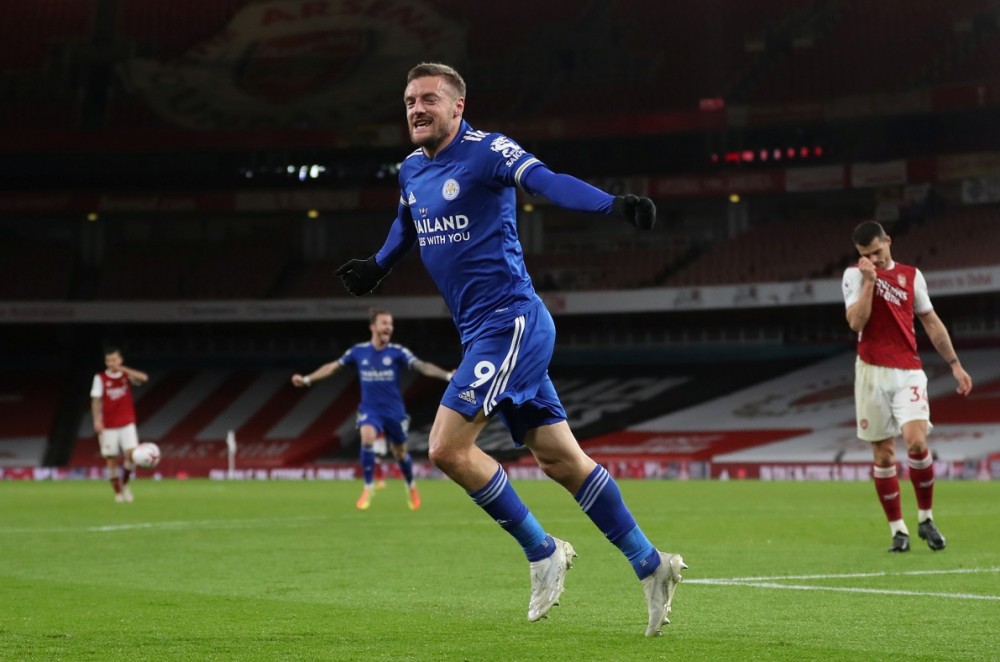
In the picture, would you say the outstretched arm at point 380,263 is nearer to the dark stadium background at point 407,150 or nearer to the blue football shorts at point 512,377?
the blue football shorts at point 512,377

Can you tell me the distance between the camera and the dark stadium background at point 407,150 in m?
41.5

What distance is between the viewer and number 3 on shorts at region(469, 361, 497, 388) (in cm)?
643

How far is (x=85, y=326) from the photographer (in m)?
49.7

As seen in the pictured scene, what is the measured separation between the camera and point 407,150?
4684 cm

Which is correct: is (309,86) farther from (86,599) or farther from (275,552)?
(86,599)

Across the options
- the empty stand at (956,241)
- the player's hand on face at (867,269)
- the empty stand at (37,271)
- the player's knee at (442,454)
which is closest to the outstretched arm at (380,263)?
the player's knee at (442,454)

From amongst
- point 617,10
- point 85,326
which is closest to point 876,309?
point 617,10

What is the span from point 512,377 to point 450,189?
90 centimetres

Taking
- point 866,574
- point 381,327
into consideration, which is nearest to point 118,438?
point 381,327

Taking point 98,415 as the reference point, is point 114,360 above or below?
above

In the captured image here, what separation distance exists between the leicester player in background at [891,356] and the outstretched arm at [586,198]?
5.56 metres

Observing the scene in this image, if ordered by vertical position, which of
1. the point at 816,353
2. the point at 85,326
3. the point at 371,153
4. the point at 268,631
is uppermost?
the point at 371,153

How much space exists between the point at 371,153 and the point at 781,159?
13.2m

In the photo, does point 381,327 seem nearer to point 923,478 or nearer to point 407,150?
point 923,478
